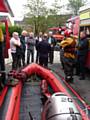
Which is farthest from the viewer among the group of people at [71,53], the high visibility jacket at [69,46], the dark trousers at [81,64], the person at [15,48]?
the person at [15,48]

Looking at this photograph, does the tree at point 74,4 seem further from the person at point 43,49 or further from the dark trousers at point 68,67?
the dark trousers at point 68,67

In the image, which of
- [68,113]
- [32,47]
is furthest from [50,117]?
[32,47]

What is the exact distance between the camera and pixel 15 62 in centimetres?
1612

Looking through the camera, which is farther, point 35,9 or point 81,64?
point 35,9

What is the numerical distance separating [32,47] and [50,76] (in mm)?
8088

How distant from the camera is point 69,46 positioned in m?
13.0

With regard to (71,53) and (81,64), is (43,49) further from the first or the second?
(71,53)

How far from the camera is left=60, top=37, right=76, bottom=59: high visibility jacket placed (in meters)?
12.8

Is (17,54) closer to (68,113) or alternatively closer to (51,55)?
(51,55)

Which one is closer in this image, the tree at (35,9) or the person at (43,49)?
the person at (43,49)

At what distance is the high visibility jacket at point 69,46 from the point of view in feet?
42.1

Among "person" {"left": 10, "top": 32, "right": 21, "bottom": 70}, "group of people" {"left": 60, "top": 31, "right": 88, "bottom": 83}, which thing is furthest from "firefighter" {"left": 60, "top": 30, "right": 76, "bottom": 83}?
"person" {"left": 10, "top": 32, "right": 21, "bottom": 70}

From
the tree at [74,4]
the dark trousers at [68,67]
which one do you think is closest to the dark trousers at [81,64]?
the dark trousers at [68,67]

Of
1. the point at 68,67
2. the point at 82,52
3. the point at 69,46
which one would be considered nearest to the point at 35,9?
the point at 82,52
